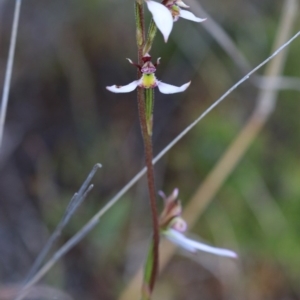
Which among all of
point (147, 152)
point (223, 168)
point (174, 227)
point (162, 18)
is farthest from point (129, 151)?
point (162, 18)

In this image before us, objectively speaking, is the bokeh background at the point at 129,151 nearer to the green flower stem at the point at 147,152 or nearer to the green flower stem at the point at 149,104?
the green flower stem at the point at 147,152

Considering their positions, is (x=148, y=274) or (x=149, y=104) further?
(x=148, y=274)

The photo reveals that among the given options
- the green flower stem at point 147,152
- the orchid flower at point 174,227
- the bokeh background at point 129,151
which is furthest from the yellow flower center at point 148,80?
the bokeh background at point 129,151

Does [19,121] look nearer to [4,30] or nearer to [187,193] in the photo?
[4,30]

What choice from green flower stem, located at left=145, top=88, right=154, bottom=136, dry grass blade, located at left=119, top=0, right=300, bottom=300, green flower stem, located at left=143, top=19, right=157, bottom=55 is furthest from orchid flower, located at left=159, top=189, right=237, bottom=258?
dry grass blade, located at left=119, top=0, right=300, bottom=300

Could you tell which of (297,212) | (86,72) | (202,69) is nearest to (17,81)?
(86,72)

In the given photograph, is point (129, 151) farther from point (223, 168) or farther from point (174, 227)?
point (174, 227)

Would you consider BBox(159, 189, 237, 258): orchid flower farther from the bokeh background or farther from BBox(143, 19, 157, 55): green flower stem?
the bokeh background
